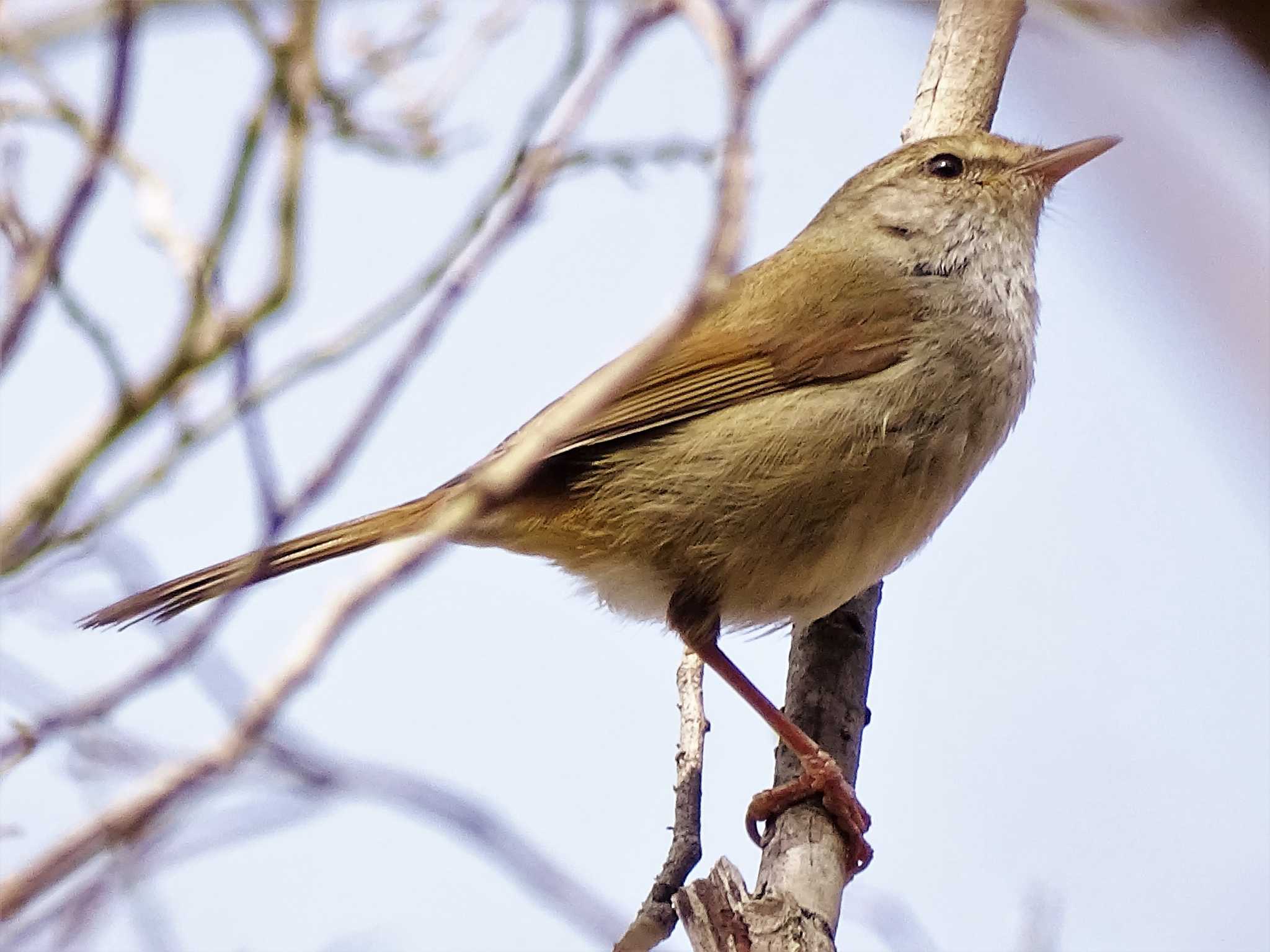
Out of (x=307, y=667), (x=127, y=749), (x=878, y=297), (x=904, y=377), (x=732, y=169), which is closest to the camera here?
(x=307, y=667)

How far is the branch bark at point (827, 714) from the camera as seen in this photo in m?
2.83

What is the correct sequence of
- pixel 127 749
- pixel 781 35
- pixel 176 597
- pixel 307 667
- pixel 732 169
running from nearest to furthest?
pixel 307 667, pixel 732 169, pixel 781 35, pixel 127 749, pixel 176 597

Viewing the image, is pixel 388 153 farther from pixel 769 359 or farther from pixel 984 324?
pixel 984 324

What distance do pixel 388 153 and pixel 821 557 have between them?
1627 mm

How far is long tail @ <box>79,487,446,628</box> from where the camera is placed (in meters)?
3.51

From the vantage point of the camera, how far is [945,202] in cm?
438

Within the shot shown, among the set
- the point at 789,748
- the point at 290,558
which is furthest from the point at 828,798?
the point at 290,558

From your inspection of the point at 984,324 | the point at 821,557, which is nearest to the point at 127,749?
the point at 821,557

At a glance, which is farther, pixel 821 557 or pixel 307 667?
pixel 821 557

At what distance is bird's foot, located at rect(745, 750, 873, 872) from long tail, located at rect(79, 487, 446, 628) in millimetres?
1198

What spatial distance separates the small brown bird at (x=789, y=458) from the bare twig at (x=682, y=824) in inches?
5.2

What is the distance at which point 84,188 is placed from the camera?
1667 millimetres

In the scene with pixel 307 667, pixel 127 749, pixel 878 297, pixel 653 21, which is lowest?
pixel 307 667

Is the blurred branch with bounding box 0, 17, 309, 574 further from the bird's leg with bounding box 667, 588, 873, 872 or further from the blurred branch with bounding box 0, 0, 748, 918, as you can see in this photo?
the bird's leg with bounding box 667, 588, 873, 872
